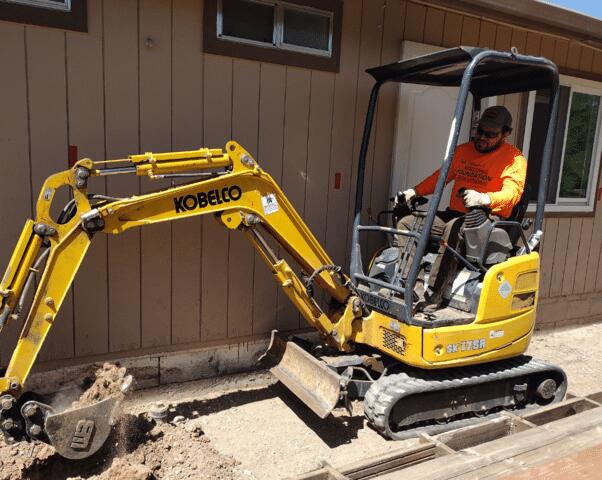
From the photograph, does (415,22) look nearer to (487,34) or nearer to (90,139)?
(487,34)

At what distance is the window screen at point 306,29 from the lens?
4.41 metres

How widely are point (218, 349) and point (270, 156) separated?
166cm

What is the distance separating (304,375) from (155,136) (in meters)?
2.06

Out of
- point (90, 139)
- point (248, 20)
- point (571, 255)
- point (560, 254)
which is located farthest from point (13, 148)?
point (571, 255)

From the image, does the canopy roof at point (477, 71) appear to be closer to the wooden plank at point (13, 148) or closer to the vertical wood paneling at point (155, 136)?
the vertical wood paneling at point (155, 136)

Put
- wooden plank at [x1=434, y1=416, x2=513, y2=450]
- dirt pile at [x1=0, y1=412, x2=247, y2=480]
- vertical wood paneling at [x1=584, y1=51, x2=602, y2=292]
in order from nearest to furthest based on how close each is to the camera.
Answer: dirt pile at [x1=0, y1=412, x2=247, y2=480], wooden plank at [x1=434, y1=416, x2=513, y2=450], vertical wood paneling at [x1=584, y1=51, x2=602, y2=292]

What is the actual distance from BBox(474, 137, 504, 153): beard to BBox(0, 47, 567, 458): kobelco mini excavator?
35cm

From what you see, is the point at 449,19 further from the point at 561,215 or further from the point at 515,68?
the point at 561,215

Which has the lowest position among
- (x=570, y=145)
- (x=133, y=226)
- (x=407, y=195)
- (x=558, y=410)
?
(x=558, y=410)

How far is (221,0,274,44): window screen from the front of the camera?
416 centimetres

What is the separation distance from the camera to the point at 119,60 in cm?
380

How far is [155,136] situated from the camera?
4.00 metres

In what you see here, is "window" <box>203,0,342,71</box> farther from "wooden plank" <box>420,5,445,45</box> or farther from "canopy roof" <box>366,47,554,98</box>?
"wooden plank" <box>420,5,445,45</box>

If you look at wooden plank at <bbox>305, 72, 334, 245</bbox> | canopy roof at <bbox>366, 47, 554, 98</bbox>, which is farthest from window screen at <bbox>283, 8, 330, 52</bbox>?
canopy roof at <bbox>366, 47, 554, 98</bbox>
